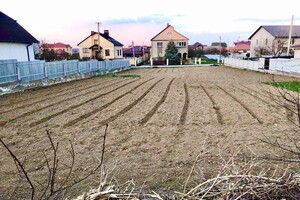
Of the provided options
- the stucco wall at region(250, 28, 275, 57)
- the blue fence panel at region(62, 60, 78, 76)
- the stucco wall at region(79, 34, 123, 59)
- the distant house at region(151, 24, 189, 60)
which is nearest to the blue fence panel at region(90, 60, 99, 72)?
the blue fence panel at region(62, 60, 78, 76)

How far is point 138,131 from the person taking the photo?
20.6 ft

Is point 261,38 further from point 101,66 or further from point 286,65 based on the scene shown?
point 101,66

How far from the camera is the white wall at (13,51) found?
67.6 feet

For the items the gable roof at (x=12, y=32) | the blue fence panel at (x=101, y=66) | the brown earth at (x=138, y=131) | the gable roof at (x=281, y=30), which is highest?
the gable roof at (x=281, y=30)

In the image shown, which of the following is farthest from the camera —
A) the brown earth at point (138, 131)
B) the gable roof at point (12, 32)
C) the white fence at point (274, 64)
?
the gable roof at point (12, 32)

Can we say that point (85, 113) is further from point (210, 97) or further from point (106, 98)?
point (210, 97)

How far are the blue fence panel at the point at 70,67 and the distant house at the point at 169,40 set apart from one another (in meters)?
30.8

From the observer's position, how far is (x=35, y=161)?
4.54 m

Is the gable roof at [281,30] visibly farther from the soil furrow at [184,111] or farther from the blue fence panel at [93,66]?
the soil furrow at [184,111]

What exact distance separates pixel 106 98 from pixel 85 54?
136 ft

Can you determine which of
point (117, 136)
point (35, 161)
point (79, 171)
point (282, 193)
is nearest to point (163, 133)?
point (117, 136)

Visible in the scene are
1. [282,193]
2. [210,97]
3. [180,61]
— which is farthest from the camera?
[180,61]

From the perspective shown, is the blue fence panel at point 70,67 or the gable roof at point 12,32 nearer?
the blue fence panel at point 70,67

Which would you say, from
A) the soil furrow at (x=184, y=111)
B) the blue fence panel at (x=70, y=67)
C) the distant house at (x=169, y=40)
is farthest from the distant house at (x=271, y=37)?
the soil furrow at (x=184, y=111)
